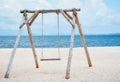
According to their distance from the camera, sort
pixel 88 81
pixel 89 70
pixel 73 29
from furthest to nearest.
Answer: pixel 89 70
pixel 73 29
pixel 88 81

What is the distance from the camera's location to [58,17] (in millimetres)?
12250

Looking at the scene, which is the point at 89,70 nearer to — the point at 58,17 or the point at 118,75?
the point at 118,75

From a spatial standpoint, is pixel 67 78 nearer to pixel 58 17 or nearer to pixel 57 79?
pixel 57 79

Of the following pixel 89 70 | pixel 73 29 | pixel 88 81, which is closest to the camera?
pixel 88 81

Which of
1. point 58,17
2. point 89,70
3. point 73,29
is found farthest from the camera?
point 89,70

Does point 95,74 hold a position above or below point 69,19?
below

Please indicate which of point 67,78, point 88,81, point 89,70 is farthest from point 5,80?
point 89,70

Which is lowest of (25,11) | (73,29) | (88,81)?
(88,81)

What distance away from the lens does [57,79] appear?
10.8 meters

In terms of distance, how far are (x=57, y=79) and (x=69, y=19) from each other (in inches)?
90.1

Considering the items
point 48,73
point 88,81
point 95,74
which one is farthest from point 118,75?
point 48,73

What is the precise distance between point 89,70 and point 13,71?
308 centimetres

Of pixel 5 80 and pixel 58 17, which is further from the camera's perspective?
pixel 58 17

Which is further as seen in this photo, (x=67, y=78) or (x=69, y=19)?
(x=69, y=19)
